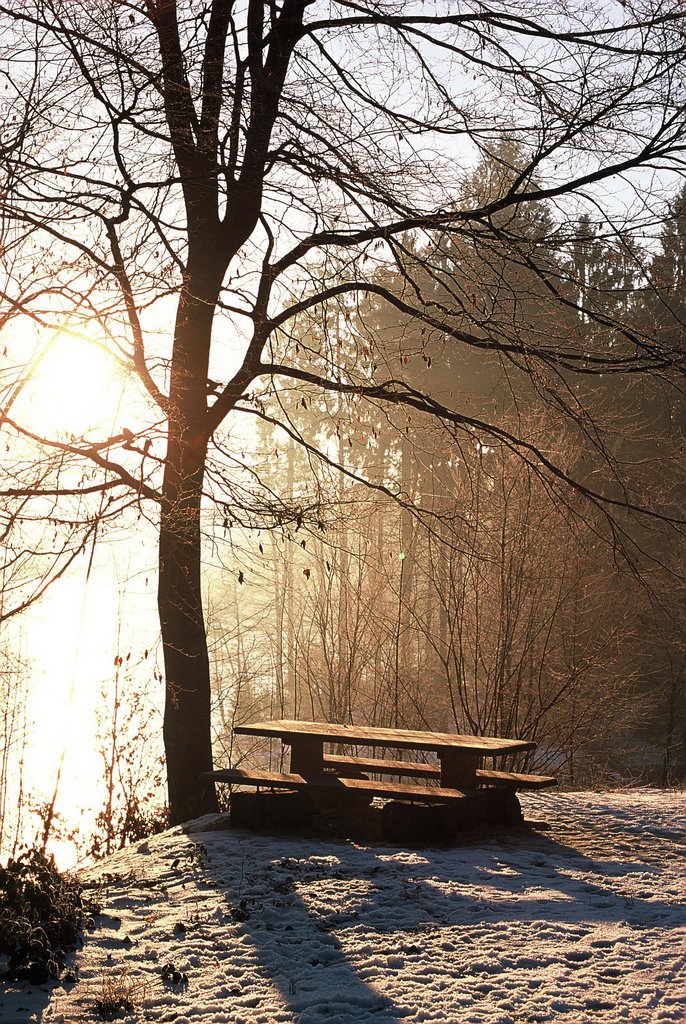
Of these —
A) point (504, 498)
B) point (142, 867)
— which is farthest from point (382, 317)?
point (142, 867)

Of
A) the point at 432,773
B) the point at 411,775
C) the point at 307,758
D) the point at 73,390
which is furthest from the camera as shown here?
the point at 307,758

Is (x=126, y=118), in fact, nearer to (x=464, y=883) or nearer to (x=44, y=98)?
(x=44, y=98)

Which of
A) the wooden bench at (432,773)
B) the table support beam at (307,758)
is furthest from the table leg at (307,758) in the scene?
the wooden bench at (432,773)

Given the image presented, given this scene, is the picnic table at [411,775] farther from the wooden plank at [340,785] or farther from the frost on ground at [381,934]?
the frost on ground at [381,934]

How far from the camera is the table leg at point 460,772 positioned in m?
7.46

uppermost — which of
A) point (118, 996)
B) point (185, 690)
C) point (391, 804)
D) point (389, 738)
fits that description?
point (185, 690)

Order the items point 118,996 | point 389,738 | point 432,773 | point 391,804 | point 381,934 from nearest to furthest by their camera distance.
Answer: point 118,996
point 381,934
point 391,804
point 389,738
point 432,773

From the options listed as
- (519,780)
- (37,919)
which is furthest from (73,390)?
(519,780)

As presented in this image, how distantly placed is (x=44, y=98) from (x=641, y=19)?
15.3 ft

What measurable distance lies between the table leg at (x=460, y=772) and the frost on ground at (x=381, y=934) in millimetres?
464

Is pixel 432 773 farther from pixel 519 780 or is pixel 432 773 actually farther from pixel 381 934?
pixel 381 934

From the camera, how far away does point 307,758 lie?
8000 millimetres

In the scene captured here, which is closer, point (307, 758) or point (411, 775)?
point (411, 775)

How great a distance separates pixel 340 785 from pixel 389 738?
1.69ft
